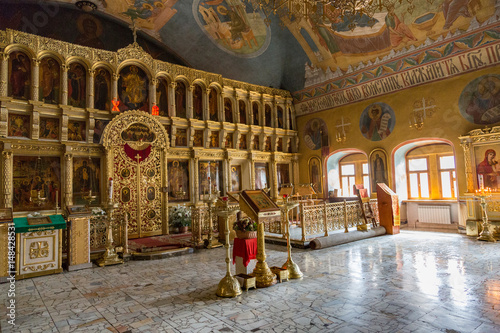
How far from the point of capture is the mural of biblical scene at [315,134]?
14.1 meters

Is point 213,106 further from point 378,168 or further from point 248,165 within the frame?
point 378,168

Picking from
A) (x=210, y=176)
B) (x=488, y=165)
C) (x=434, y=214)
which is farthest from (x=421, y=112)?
(x=210, y=176)

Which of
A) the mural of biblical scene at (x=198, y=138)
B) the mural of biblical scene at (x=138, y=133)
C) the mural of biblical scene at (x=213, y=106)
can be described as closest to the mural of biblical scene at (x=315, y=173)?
the mural of biblical scene at (x=213, y=106)

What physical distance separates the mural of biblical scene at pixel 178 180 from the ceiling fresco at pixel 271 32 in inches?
189

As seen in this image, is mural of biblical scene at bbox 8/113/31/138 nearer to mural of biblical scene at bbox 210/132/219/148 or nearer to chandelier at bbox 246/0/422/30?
mural of biblical scene at bbox 210/132/219/148

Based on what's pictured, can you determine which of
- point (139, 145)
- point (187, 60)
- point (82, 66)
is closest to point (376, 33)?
point (187, 60)

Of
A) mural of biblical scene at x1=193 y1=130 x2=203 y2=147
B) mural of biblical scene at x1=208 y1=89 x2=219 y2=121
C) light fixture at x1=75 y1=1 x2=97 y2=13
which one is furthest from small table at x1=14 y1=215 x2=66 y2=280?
light fixture at x1=75 y1=1 x2=97 y2=13

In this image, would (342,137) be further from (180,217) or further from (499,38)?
(180,217)

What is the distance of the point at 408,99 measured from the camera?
37.2ft

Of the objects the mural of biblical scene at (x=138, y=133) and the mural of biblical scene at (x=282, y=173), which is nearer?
the mural of biblical scene at (x=138, y=133)

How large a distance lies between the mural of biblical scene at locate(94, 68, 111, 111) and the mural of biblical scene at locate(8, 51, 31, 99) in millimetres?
1815

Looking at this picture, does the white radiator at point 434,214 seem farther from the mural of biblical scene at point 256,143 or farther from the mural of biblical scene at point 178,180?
the mural of biblical scene at point 178,180

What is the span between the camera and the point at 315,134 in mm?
14477

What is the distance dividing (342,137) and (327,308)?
10148 mm
